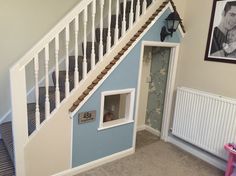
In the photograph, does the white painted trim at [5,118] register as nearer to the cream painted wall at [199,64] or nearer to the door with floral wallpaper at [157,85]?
the door with floral wallpaper at [157,85]

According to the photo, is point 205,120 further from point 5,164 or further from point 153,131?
point 5,164

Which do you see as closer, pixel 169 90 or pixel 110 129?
pixel 110 129

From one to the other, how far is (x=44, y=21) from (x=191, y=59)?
2259 mm

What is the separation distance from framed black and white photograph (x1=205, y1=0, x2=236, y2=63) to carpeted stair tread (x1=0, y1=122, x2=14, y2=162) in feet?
9.25

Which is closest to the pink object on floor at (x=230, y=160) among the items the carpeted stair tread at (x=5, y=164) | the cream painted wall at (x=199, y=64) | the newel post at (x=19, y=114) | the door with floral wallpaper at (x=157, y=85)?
the cream painted wall at (x=199, y=64)

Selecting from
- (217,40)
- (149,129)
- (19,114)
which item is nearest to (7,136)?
(19,114)

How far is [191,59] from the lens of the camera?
3.15 metres

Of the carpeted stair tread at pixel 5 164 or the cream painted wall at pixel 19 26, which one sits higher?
the cream painted wall at pixel 19 26

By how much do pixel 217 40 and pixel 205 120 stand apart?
109 centimetres

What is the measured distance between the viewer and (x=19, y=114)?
6.52ft

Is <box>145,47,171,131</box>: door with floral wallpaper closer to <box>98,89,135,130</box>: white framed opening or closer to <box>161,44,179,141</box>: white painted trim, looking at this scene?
<box>161,44,179,141</box>: white painted trim

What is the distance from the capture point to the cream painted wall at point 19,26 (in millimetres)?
2795

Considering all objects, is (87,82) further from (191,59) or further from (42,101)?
(191,59)

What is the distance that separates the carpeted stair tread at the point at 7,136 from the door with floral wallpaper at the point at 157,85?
238cm
